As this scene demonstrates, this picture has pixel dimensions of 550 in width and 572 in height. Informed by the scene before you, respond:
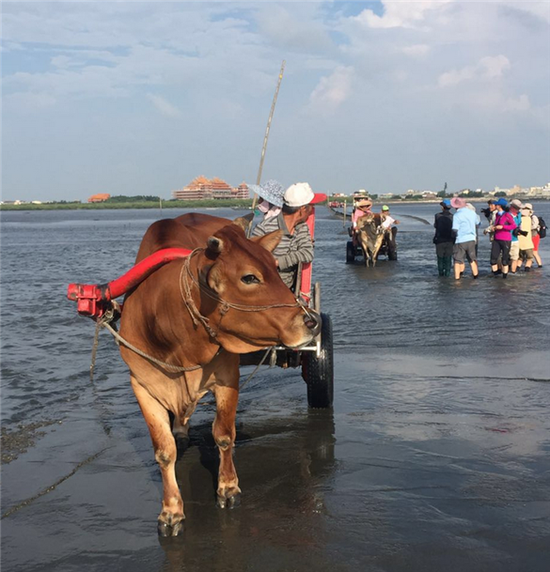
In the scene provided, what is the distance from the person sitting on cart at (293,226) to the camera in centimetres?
691

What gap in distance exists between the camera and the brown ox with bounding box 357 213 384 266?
22484 mm

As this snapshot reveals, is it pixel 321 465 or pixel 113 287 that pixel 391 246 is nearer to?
pixel 321 465

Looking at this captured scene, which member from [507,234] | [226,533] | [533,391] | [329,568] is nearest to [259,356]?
[226,533]

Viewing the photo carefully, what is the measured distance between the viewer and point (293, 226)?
7.09 metres

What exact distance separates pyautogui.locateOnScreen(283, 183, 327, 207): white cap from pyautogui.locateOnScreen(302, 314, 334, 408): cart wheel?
1.18m

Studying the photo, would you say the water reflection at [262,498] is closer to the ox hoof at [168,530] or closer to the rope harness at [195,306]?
the ox hoof at [168,530]

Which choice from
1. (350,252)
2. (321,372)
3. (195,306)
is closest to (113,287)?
(195,306)

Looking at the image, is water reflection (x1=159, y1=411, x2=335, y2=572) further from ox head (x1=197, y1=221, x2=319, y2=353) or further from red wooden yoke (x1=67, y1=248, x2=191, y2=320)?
red wooden yoke (x1=67, y1=248, x2=191, y2=320)

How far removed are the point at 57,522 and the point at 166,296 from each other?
1788 millimetres

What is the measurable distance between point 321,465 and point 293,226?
221cm

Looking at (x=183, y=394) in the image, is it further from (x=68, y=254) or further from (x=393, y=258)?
(x=68, y=254)

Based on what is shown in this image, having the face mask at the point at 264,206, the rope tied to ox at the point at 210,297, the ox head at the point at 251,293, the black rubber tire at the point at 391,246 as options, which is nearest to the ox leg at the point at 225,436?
the rope tied to ox at the point at 210,297

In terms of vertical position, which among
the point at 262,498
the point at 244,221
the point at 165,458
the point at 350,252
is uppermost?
the point at 244,221

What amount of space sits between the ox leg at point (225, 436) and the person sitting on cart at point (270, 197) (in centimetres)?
222
